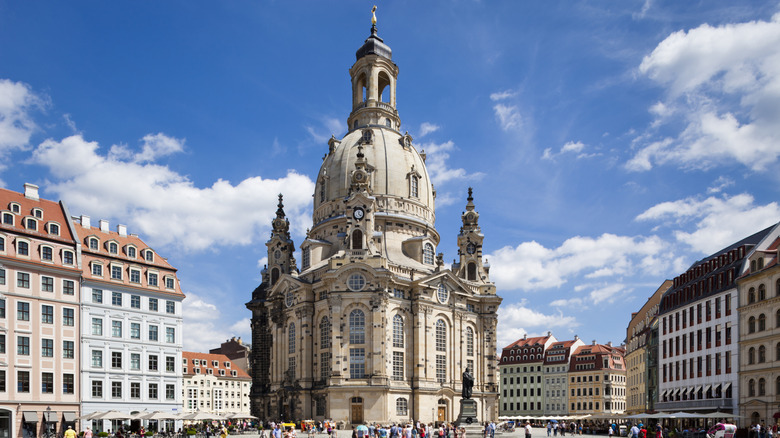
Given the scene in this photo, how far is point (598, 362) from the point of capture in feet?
451

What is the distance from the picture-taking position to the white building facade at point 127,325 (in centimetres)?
6259

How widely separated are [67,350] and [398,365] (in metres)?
38.1

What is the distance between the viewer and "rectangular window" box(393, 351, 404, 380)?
8619 centimetres

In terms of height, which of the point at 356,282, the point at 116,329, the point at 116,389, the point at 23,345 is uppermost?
the point at 356,282

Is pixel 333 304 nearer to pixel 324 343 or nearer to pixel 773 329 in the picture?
pixel 324 343

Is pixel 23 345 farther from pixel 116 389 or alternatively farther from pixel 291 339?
pixel 291 339

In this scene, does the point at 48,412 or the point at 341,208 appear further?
the point at 341,208

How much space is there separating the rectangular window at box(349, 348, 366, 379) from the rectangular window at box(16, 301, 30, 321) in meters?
36.2

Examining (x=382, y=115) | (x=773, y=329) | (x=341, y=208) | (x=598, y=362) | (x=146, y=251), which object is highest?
(x=382, y=115)

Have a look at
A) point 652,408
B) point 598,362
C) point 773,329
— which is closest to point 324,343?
point 652,408

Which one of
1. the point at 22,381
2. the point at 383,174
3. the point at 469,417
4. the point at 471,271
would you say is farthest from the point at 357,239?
the point at 22,381

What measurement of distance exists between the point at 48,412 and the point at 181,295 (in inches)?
625

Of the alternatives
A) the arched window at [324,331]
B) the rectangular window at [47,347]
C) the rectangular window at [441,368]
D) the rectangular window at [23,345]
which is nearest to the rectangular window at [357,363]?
the arched window at [324,331]

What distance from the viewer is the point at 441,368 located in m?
91.8
